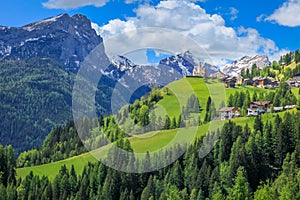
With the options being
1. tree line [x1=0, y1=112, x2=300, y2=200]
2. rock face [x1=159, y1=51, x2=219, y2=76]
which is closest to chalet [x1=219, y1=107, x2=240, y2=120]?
tree line [x1=0, y1=112, x2=300, y2=200]

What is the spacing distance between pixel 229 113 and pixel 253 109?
24.4 ft

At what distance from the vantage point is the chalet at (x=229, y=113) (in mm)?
141875

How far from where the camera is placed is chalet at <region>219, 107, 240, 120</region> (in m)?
142

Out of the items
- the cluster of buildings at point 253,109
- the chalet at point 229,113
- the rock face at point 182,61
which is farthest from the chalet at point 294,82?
the rock face at point 182,61

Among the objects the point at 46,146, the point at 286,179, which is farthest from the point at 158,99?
the point at 286,179

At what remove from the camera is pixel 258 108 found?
14100cm

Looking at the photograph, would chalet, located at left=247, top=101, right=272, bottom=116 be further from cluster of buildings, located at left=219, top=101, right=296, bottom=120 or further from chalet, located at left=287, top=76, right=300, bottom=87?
chalet, located at left=287, top=76, right=300, bottom=87

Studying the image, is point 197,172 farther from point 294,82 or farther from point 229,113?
point 294,82

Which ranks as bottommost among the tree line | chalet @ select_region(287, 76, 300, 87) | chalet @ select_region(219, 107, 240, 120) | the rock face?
the tree line

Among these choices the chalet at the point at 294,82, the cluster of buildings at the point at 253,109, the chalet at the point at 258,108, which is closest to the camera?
the cluster of buildings at the point at 253,109

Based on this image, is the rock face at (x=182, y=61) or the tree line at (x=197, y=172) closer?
the rock face at (x=182, y=61)

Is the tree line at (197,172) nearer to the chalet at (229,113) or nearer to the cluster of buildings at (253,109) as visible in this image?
the cluster of buildings at (253,109)

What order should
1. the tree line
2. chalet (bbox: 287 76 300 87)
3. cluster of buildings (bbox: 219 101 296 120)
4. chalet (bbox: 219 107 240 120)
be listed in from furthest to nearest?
chalet (bbox: 287 76 300 87) < chalet (bbox: 219 107 240 120) < cluster of buildings (bbox: 219 101 296 120) < the tree line

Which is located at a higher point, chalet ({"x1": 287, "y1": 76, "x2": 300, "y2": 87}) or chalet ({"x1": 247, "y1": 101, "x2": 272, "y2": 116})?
chalet ({"x1": 287, "y1": 76, "x2": 300, "y2": 87})
